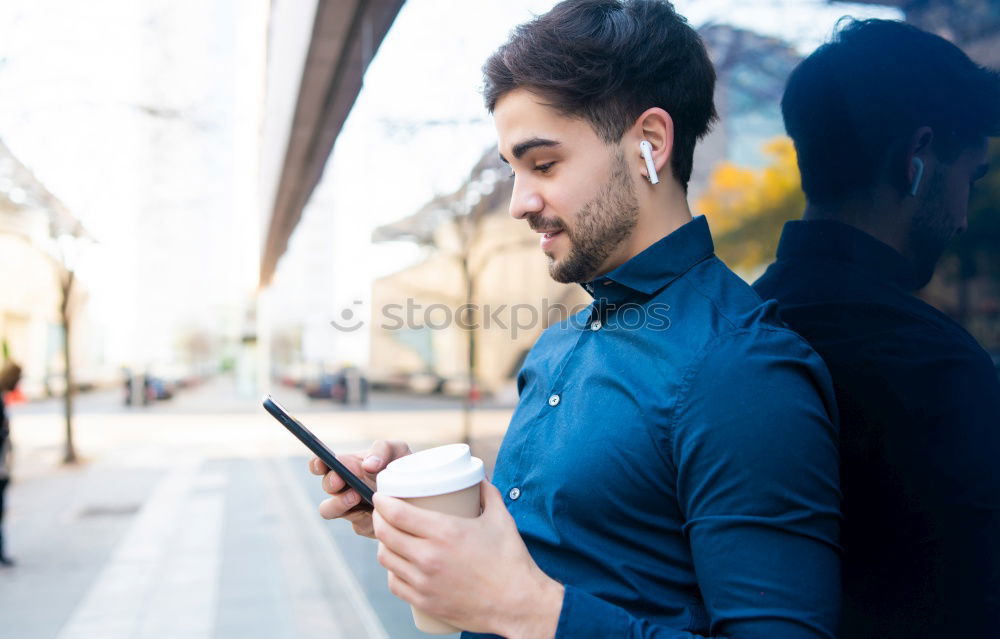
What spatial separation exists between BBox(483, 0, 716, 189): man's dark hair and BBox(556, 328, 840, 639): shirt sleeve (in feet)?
1.25

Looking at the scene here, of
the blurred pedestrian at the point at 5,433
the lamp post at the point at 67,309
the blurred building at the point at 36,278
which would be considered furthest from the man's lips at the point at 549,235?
the lamp post at the point at 67,309

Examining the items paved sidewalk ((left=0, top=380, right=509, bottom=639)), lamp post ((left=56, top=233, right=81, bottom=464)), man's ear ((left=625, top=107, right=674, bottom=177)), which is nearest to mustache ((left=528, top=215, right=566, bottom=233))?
man's ear ((left=625, top=107, right=674, bottom=177))

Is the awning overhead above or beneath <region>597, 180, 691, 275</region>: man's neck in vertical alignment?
above

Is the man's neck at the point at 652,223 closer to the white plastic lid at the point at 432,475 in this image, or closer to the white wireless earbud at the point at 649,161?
the white wireless earbud at the point at 649,161

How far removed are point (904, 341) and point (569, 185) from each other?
0.49m

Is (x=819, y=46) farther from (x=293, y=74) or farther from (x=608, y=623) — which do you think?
(x=293, y=74)

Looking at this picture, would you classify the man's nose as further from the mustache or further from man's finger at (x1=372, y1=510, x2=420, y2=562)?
man's finger at (x1=372, y1=510, x2=420, y2=562)

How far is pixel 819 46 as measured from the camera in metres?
1.25

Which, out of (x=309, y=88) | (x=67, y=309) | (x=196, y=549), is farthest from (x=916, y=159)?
(x=67, y=309)

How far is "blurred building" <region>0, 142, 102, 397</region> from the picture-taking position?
928cm

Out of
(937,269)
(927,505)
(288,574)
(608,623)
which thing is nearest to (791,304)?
(937,269)

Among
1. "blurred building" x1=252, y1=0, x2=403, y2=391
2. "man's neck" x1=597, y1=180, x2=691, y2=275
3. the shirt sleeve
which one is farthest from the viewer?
"blurred building" x1=252, y1=0, x2=403, y2=391

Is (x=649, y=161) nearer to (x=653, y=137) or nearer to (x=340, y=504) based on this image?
(x=653, y=137)

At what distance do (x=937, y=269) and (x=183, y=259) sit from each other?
1858 centimetres
